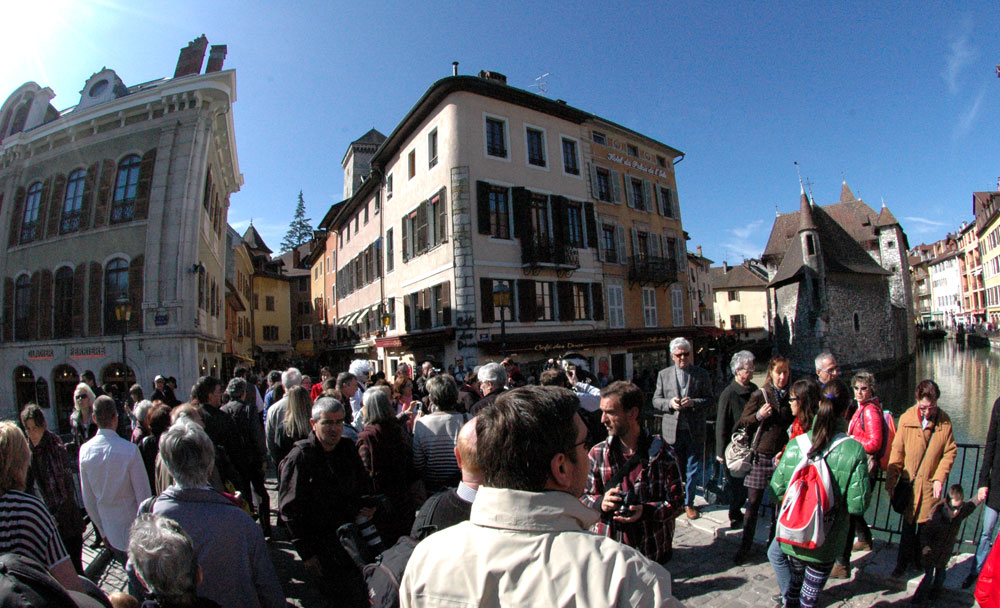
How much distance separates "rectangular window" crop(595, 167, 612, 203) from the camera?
2165cm

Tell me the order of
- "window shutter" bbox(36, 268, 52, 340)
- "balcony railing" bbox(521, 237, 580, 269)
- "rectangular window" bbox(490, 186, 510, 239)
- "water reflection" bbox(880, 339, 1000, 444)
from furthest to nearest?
1. "water reflection" bbox(880, 339, 1000, 444)
2. "window shutter" bbox(36, 268, 52, 340)
3. "balcony railing" bbox(521, 237, 580, 269)
4. "rectangular window" bbox(490, 186, 510, 239)

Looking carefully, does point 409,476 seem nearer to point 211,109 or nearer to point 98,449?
point 98,449

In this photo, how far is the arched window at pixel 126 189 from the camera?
17489mm

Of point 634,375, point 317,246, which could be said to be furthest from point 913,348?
point 317,246

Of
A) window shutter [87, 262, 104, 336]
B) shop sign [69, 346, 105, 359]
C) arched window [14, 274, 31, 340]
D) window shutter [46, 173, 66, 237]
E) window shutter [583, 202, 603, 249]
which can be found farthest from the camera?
window shutter [583, 202, 603, 249]

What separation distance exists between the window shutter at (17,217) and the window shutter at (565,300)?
69.6 ft

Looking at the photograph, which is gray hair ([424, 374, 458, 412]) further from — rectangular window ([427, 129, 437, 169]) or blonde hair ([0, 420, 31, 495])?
rectangular window ([427, 129, 437, 169])

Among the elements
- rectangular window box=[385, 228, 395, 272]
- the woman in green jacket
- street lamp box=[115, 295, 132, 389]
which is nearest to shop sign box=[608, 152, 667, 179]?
rectangular window box=[385, 228, 395, 272]

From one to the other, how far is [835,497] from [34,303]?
975 inches

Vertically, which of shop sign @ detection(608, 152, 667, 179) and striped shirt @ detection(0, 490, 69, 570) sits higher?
shop sign @ detection(608, 152, 667, 179)

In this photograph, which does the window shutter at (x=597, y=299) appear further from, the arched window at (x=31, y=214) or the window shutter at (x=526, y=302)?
the arched window at (x=31, y=214)

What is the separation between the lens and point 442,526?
2.30m

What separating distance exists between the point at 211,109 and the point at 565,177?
13.3 m

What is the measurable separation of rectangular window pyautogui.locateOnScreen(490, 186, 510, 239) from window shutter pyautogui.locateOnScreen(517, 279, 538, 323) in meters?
1.82
